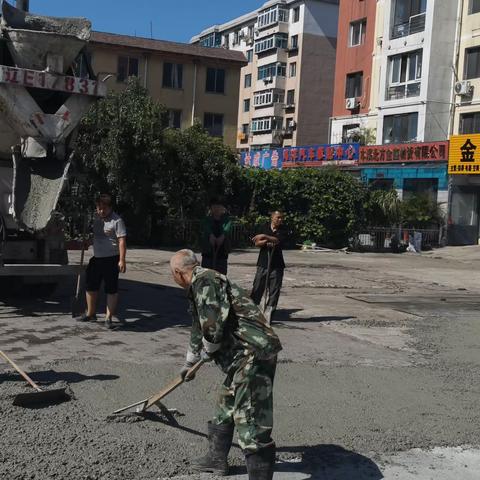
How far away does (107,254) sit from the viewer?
8.62m

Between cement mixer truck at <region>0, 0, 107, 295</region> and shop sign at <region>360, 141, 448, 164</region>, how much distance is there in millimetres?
24165

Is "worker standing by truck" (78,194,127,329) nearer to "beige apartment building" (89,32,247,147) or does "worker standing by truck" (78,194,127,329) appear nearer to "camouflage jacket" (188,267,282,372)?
"camouflage jacket" (188,267,282,372)

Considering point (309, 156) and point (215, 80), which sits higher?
point (215, 80)

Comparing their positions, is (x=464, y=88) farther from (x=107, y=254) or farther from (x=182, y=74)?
(x=107, y=254)

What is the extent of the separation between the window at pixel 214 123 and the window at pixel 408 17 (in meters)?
12.7

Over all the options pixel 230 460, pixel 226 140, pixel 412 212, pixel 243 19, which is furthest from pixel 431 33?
pixel 243 19

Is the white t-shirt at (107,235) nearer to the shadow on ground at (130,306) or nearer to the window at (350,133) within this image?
the shadow on ground at (130,306)

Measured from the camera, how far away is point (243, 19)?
7150cm

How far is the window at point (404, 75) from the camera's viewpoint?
111ft

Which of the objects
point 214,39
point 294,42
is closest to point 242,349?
point 294,42

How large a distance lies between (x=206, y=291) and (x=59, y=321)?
5404mm

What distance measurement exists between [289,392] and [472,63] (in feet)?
96.2

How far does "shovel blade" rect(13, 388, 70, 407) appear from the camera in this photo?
5273 mm

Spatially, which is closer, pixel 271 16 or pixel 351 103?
pixel 351 103
